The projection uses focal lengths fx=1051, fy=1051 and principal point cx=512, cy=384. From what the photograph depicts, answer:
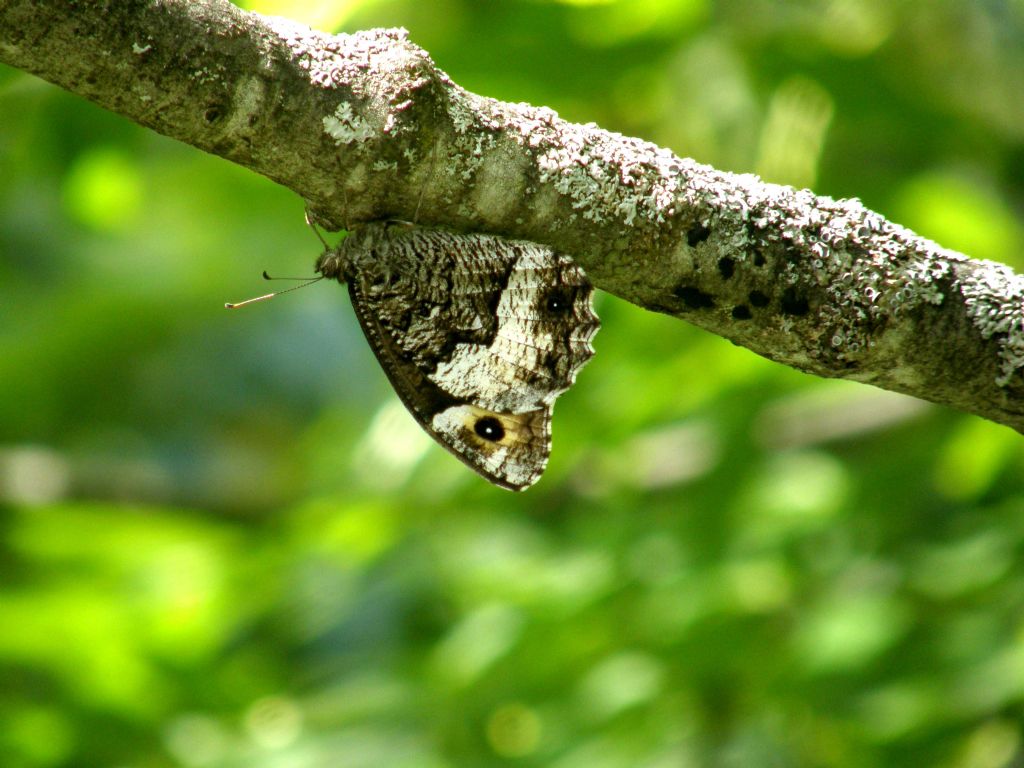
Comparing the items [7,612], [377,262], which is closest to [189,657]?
[7,612]

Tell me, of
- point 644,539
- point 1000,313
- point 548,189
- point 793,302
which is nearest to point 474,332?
point 548,189

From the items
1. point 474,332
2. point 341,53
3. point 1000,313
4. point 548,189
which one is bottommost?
point 1000,313

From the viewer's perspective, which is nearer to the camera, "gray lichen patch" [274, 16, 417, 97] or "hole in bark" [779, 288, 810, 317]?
"gray lichen patch" [274, 16, 417, 97]

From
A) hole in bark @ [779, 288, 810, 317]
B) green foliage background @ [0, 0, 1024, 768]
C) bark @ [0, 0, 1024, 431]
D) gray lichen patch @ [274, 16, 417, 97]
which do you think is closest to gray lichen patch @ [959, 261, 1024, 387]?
bark @ [0, 0, 1024, 431]

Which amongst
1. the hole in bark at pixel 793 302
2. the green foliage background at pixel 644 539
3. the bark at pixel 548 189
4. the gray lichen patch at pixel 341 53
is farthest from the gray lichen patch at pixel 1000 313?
the green foliage background at pixel 644 539

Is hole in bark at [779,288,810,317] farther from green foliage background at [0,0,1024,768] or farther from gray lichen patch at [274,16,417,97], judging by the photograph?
green foliage background at [0,0,1024,768]

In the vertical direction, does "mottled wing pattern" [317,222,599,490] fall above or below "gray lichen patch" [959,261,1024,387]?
above

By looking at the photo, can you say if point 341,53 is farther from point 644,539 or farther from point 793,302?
point 644,539

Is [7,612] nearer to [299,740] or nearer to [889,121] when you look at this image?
[299,740]
